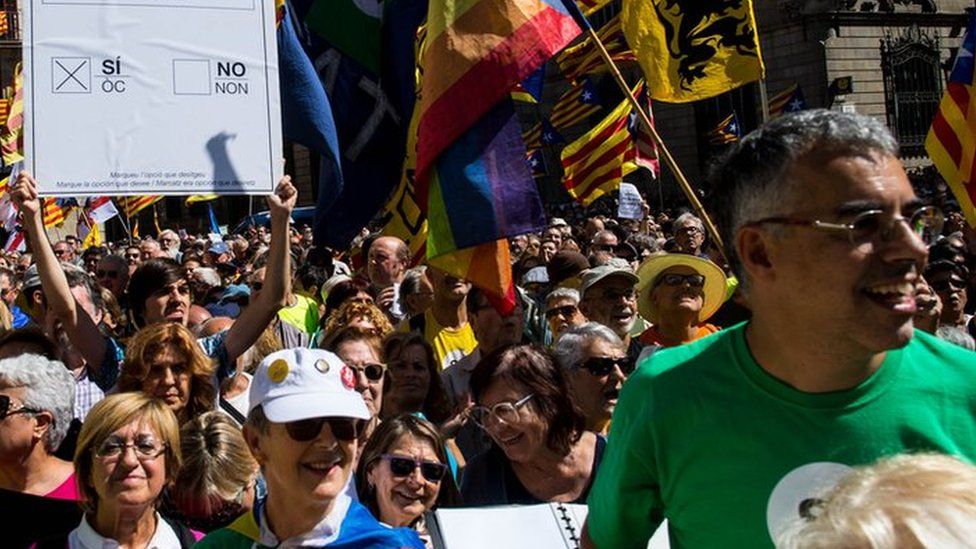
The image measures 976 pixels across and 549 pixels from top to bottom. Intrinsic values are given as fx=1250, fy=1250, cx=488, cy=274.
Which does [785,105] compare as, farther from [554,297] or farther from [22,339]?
[22,339]

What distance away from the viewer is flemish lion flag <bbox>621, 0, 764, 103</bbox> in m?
8.05

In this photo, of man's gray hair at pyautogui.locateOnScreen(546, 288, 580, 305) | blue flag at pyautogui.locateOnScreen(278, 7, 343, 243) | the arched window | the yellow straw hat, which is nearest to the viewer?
blue flag at pyautogui.locateOnScreen(278, 7, 343, 243)

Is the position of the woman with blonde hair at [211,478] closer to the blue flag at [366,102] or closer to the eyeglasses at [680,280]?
the blue flag at [366,102]

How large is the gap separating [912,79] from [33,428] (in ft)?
120

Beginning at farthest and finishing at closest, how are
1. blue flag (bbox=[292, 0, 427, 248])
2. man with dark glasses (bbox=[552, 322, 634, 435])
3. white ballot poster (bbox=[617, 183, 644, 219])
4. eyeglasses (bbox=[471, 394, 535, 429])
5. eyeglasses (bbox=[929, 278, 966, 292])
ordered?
1. white ballot poster (bbox=[617, 183, 644, 219])
2. eyeglasses (bbox=[929, 278, 966, 292])
3. blue flag (bbox=[292, 0, 427, 248])
4. man with dark glasses (bbox=[552, 322, 634, 435])
5. eyeglasses (bbox=[471, 394, 535, 429])

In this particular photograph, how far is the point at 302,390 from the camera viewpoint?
3148mm

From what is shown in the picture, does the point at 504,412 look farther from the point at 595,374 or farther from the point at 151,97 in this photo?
the point at 151,97

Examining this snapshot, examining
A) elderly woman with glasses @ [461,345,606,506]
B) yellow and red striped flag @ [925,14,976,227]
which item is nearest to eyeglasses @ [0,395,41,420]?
elderly woman with glasses @ [461,345,606,506]

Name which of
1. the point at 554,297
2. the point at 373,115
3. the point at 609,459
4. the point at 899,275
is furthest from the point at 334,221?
the point at 899,275

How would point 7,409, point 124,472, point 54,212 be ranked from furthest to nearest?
point 54,212, point 7,409, point 124,472

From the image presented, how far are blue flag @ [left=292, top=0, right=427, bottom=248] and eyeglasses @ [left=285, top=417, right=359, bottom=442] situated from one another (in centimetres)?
338

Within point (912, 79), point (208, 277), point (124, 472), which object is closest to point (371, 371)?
point (124, 472)

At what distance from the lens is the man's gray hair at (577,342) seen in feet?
17.0

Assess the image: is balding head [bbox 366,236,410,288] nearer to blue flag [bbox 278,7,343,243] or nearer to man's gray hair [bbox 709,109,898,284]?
blue flag [bbox 278,7,343,243]
